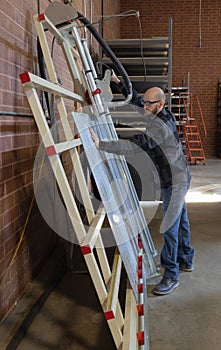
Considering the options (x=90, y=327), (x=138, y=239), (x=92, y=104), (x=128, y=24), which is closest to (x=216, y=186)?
(x=138, y=239)

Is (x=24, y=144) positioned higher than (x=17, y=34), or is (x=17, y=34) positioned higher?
(x=17, y=34)

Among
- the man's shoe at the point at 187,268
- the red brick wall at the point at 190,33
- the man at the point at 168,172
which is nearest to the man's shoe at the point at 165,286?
the man at the point at 168,172

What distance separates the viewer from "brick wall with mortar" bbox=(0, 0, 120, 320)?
87.5 inches

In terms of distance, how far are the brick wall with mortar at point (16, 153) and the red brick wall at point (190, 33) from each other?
8597 mm

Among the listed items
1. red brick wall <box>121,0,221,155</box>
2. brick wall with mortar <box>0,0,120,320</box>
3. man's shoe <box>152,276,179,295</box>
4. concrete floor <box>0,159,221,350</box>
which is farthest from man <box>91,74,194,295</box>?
red brick wall <box>121,0,221,155</box>

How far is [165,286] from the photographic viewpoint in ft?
9.01

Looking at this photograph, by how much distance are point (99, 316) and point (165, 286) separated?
0.61 metres

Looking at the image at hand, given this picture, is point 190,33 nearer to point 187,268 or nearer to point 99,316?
point 187,268

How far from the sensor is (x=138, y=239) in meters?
2.96

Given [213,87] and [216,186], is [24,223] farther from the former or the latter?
[213,87]

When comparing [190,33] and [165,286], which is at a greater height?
[190,33]

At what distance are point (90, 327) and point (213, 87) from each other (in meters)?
10.1

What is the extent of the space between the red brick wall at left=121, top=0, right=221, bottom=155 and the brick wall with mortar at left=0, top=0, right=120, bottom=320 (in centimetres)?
860

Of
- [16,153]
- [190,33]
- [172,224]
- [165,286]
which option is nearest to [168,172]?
[172,224]
